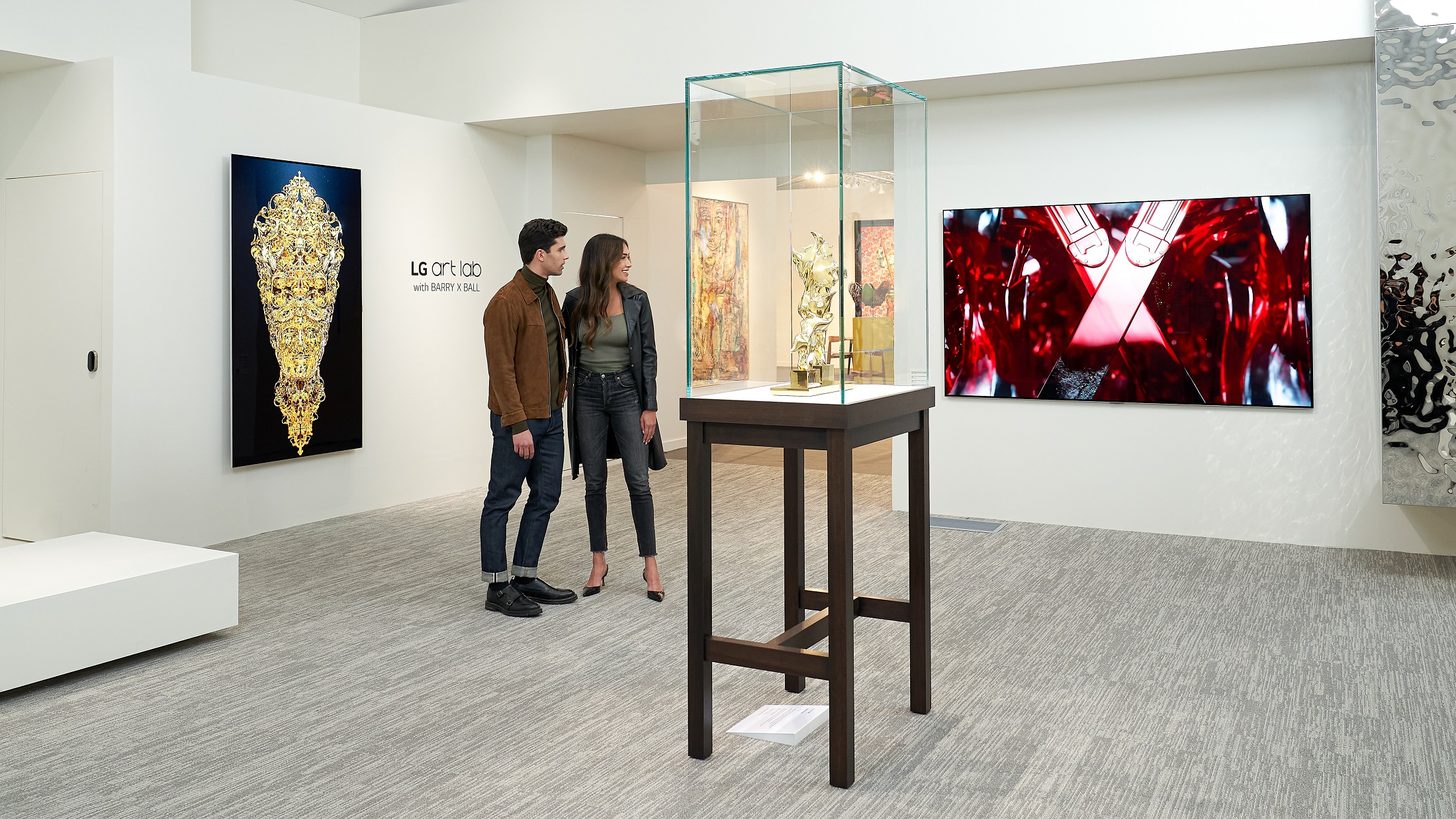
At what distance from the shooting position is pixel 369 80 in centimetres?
831

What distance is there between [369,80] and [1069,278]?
5.21 metres

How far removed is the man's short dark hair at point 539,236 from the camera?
4.57m

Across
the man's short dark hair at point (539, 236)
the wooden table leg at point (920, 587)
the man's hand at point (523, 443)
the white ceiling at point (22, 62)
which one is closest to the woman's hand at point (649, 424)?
the man's hand at point (523, 443)

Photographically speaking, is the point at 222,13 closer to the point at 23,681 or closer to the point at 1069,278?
the point at 23,681

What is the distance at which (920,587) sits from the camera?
3.49 m

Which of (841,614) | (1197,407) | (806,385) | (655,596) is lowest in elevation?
(655,596)

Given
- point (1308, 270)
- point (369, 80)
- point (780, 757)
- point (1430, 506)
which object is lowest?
point (780, 757)

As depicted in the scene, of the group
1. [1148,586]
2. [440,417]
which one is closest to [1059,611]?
[1148,586]

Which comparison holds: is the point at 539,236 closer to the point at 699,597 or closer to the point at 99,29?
the point at 699,597

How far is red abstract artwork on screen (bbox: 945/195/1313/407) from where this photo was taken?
6016 millimetres

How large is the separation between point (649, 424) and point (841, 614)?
191 cm

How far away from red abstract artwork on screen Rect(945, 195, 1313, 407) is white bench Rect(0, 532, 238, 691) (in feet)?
14.4

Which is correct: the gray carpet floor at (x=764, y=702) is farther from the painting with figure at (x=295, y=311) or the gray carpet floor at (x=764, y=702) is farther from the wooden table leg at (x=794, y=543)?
the painting with figure at (x=295, y=311)

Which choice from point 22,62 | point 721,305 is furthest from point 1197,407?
point 22,62
